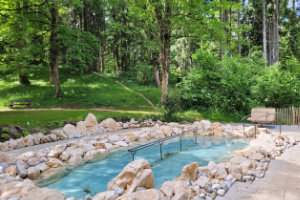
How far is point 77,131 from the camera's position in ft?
30.1

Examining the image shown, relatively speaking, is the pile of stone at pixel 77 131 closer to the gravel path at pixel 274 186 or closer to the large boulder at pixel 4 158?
the large boulder at pixel 4 158

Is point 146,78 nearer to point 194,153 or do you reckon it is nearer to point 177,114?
point 177,114

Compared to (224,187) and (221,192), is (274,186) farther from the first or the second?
(221,192)

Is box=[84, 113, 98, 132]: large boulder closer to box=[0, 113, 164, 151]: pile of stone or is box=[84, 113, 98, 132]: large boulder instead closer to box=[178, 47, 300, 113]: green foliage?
box=[0, 113, 164, 151]: pile of stone

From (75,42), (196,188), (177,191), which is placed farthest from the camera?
(75,42)

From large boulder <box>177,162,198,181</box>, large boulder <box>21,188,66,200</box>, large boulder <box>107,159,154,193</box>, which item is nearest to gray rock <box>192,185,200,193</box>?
large boulder <box>177,162,198,181</box>

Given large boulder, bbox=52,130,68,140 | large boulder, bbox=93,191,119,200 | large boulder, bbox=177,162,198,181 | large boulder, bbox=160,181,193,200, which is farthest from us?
large boulder, bbox=52,130,68,140

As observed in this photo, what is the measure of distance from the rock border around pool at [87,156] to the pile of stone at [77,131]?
14 centimetres

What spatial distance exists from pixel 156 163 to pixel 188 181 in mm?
2597

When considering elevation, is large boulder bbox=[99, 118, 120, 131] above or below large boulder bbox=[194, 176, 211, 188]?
above

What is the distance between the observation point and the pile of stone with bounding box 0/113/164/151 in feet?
24.5

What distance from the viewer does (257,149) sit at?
5676 millimetres

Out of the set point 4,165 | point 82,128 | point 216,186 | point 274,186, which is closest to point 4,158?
point 4,165

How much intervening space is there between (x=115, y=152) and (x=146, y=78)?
17746mm
